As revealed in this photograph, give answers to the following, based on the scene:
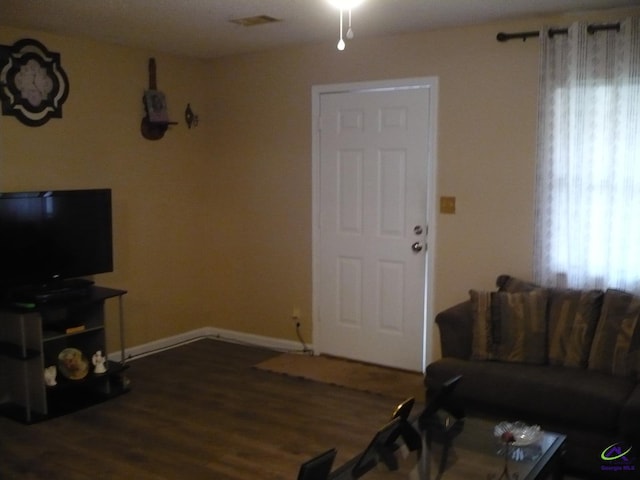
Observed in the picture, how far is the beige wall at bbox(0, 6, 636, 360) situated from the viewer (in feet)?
14.1

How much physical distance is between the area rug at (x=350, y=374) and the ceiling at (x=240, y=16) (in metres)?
2.41

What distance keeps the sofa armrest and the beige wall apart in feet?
2.06

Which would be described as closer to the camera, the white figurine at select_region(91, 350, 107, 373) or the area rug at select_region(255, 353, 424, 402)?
the white figurine at select_region(91, 350, 107, 373)

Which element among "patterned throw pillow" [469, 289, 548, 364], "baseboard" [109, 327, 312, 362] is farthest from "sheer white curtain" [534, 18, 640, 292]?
"baseboard" [109, 327, 312, 362]

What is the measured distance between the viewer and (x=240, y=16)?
4055mm

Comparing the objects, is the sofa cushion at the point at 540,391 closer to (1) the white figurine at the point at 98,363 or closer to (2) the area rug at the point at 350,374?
(2) the area rug at the point at 350,374

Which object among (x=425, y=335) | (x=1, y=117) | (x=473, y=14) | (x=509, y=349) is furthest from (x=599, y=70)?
(x=1, y=117)

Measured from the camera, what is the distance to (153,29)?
442 cm

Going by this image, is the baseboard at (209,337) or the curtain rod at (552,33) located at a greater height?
the curtain rod at (552,33)

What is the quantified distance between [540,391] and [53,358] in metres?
3.04

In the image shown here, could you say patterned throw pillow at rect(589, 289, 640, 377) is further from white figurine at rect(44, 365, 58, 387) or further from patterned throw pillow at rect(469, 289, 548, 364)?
white figurine at rect(44, 365, 58, 387)

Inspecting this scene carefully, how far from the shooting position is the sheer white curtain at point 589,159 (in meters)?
3.81

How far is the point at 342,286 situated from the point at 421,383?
99 cm

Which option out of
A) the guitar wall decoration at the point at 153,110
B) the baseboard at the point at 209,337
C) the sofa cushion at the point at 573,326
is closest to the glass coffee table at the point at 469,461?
the sofa cushion at the point at 573,326
